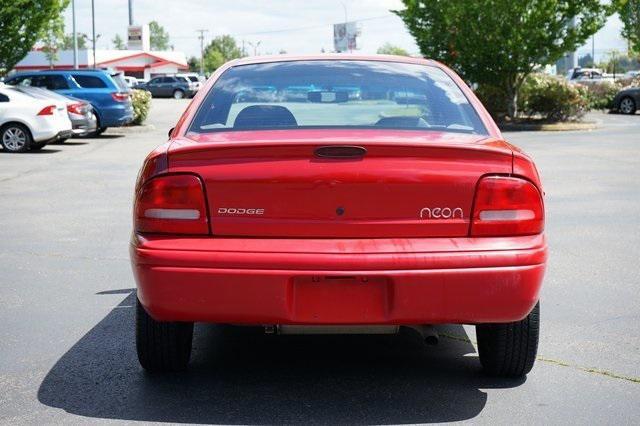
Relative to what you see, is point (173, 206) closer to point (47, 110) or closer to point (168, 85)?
point (47, 110)

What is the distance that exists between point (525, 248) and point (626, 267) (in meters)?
3.81

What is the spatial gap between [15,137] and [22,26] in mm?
11270

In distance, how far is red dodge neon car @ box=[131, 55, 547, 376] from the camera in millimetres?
4145

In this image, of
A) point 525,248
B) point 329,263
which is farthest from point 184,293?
point 525,248

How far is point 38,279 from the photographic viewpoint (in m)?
7.39

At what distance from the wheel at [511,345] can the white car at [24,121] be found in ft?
55.4

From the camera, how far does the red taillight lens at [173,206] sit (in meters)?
4.29

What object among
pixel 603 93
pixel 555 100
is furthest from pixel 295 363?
pixel 603 93

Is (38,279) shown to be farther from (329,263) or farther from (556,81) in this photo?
(556,81)

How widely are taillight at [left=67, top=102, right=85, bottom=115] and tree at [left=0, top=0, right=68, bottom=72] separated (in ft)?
26.0

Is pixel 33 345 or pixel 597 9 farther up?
pixel 597 9

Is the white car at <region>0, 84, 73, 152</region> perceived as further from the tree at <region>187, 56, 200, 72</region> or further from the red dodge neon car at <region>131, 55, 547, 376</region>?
the tree at <region>187, 56, 200, 72</region>

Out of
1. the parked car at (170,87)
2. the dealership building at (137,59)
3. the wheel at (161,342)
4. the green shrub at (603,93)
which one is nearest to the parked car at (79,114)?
the wheel at (161,342)

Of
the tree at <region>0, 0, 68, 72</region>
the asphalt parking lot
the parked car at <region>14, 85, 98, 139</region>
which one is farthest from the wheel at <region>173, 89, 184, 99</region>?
the asphalt parking lot
